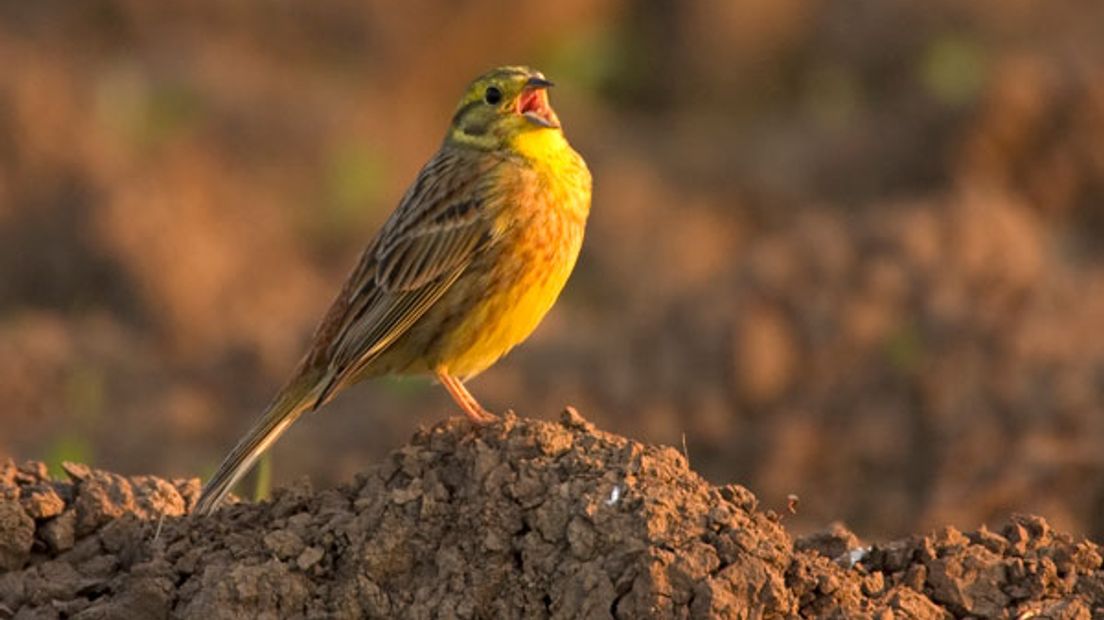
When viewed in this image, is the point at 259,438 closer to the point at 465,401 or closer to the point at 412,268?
the point at 465,401

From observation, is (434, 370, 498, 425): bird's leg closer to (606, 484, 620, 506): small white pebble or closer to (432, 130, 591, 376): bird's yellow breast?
(432, 130, 591, 376): bird's yellow breast

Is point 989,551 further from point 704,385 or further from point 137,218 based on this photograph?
point 137,218

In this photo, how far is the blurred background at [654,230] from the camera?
11898 mm

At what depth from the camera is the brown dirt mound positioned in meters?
6.04

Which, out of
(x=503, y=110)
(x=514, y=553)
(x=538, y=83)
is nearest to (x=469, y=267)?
(x=503, y=110)

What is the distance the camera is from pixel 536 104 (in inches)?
328

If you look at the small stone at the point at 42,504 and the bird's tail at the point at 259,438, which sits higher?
the bird's tail at the point at 259,438

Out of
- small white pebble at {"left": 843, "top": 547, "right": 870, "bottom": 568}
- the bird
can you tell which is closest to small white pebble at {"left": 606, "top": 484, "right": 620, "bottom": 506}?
small white pebble at {"left": 843, "top": 547, "right": 870, "bottom": 568}

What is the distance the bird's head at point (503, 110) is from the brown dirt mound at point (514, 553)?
179 cm

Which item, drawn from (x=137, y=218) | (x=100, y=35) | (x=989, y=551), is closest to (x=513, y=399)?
(x=137, y=218)

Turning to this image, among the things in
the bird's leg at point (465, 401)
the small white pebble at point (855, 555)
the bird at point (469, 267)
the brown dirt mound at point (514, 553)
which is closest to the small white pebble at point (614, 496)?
the brown dirt mound at point (514, 553)

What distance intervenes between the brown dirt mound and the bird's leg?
0.20 m

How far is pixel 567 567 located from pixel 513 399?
6643 millimetres

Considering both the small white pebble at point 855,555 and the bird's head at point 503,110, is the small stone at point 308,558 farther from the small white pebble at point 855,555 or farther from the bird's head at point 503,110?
the bird's head at point 503,110
